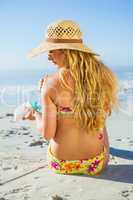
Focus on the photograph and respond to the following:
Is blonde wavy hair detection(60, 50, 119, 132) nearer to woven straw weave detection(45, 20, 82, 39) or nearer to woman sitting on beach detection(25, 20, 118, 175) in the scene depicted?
woman sitting on beach detection(25, 20, 118, 175)

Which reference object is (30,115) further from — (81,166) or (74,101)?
(81,166)

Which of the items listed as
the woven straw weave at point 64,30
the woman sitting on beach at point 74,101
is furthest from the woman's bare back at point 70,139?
the woven straw weave at point 64,30

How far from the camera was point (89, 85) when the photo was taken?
3447 millimetres

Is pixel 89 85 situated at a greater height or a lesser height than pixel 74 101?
greater

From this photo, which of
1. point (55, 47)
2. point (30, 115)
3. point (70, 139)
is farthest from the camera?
point (30, 115)

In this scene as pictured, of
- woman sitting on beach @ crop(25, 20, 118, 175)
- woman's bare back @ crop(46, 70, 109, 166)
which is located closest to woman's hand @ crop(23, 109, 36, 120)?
woman sitting on beach @ crop(25, 20, 118, 175)

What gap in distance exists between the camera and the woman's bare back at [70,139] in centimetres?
351

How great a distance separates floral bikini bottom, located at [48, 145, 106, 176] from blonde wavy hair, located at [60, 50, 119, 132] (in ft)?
0.86

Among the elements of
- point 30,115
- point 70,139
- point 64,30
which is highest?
point 64,30

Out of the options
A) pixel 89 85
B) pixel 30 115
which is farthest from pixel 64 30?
pixel 30 115

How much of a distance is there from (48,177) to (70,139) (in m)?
A: 0.35

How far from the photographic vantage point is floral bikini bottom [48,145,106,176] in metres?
3.64

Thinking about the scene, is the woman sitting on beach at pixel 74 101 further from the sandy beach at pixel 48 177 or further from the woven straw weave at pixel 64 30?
the sandy beach at pixel 48 177

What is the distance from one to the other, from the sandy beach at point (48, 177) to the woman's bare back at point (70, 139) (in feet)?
0.60
